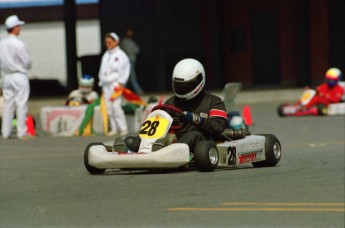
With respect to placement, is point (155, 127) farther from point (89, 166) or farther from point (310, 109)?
point (310, 109)

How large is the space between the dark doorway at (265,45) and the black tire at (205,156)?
743 inches

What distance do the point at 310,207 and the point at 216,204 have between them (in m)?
0.84

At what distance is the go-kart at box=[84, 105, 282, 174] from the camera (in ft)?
41.1

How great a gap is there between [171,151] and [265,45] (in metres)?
19.5

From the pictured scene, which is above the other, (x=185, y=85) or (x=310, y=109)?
(x=185, y=85)

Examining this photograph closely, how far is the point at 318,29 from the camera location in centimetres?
3130

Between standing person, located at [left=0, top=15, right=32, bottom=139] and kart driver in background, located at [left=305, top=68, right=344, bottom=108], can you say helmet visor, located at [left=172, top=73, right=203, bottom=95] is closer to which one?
standing person, located at [left=0, top=15, right=32, bottom=139]

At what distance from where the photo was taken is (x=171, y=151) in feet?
40.9

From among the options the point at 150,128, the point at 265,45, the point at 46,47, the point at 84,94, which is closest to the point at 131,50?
the point at 46,47

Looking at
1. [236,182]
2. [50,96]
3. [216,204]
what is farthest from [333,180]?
[50,96]

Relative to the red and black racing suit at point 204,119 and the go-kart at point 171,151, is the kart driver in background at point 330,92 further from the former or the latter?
the red and black racing suit at point 204,119

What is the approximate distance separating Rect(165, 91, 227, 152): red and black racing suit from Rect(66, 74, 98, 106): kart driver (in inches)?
319

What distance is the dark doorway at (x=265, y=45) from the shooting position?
103ft

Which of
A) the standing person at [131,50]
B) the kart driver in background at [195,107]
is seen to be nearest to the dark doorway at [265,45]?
the standing person at [131,50]
